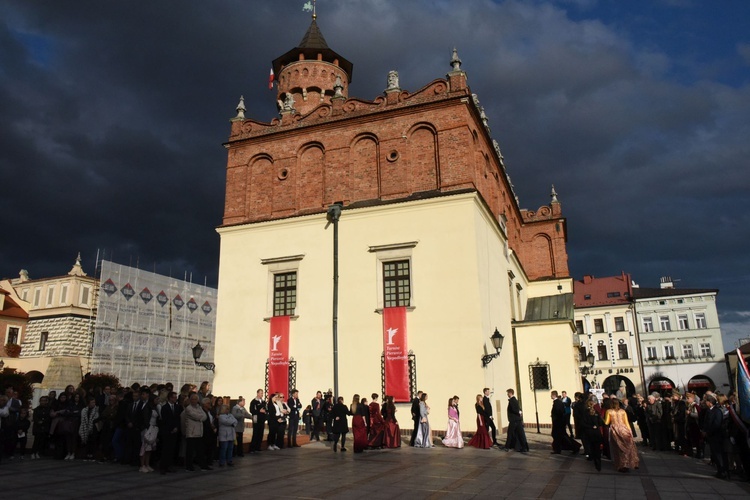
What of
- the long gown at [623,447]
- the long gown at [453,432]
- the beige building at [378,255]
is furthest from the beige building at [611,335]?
the long gown at [623,447]

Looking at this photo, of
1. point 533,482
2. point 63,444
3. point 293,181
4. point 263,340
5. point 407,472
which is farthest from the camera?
point 293,181

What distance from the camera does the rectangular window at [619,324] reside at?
55500mm

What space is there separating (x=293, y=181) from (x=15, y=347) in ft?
114

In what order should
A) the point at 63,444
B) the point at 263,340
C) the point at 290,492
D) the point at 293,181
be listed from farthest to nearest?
the point at 293,181 → the point at 263,340 → the point at 63,444 → the point at 290,492

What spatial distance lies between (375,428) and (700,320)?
49498mm

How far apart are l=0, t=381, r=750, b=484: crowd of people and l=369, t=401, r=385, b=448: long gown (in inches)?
1.1

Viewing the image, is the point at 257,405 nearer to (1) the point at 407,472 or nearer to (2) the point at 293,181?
(1) the point at 407,472

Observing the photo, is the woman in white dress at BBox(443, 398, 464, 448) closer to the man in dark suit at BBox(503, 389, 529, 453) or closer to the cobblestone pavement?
the man in dark suit at BBox(503, 389, 529, 453)

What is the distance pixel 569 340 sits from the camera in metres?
23.8

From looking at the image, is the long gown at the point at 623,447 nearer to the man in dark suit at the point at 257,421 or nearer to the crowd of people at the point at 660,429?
the crowd of people at the point at 660,429

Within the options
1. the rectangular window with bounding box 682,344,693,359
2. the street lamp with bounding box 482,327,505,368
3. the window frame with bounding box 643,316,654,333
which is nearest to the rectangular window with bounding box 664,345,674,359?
the rectangular window with bounding box 682,344,693,359

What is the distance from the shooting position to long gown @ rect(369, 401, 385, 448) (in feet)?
50.0

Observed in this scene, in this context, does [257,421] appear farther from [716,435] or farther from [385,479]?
[716,435]

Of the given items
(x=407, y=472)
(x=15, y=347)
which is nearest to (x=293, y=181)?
(x=407, y=472)
